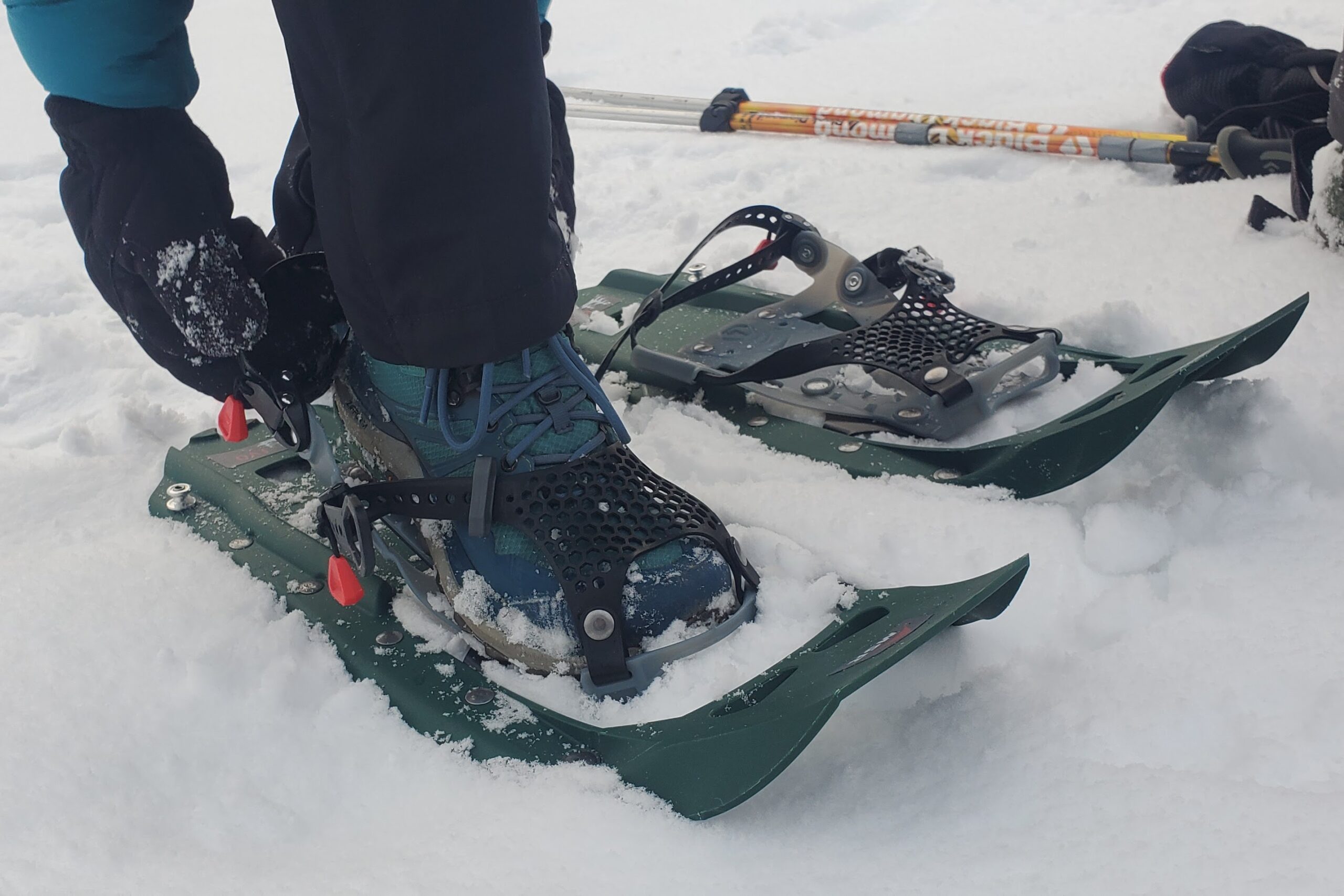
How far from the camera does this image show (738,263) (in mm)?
1910

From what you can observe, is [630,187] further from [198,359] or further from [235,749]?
[235,749]

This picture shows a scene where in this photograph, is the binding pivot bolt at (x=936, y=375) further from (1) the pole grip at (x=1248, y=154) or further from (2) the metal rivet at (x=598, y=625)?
(1) the pole grip at (x=1248, y=154)

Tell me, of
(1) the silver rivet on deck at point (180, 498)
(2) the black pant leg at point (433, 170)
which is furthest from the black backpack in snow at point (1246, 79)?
(1) the silver rivet on deck at point (180, 498)

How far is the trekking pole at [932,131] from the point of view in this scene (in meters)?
2.34

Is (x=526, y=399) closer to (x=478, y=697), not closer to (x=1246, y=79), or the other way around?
(x=478, y=697)

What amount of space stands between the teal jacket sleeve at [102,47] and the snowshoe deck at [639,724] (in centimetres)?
53

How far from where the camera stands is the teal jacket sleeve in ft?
3.52

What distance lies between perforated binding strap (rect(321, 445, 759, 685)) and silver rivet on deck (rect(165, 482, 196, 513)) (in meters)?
0.41

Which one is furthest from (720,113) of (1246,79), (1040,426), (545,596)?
(545,596)

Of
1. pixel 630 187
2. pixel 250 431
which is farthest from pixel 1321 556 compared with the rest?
pixel 630 187

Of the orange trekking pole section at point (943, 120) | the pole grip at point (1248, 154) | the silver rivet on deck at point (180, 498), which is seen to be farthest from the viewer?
the orange trekking pole section at point (943, 120)

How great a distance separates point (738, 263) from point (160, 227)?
1028 mm

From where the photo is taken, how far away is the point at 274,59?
4359 mm

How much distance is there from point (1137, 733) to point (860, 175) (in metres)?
2.01
